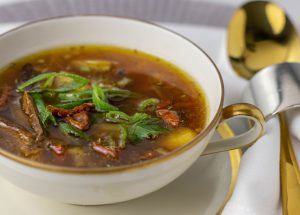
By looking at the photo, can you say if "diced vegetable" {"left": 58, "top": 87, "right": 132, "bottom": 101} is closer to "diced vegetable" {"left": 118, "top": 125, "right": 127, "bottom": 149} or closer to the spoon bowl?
"diced vegetable" {"left": 118, "top": 125, "right": 127, "bottom": 149}

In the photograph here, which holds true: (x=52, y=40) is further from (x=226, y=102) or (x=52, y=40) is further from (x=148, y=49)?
(x=226, y=102)

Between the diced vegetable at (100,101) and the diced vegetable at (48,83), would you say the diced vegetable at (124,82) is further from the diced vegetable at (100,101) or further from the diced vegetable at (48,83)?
the diced vegetable at (48,83)

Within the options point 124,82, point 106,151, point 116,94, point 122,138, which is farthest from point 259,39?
point 106,151

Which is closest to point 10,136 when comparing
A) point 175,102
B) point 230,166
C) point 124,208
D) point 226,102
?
point 124,208

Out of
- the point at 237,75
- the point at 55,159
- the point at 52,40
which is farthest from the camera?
the point at 237,75

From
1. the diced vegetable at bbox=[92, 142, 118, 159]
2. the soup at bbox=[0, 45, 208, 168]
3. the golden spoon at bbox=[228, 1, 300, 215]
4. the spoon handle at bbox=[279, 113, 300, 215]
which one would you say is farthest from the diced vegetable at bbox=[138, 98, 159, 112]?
the golden spoon at bbox=[228, 1, 300, 215]

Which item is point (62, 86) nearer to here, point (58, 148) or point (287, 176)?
point (58, 148)
